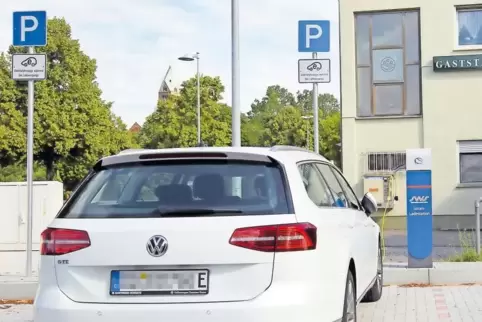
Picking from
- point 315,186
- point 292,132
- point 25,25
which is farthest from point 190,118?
point 315,186

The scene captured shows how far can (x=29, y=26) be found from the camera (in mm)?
10367

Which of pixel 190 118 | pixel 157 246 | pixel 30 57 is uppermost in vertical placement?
pixel 190 118

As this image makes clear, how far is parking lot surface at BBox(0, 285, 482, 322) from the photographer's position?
787cm

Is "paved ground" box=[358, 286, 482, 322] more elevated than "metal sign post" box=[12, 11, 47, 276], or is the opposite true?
"metal sign post" box=[12, 11, 47, 276]

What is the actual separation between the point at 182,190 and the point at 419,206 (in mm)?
→ 5596

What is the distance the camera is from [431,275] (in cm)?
995

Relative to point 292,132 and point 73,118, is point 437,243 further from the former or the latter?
point 292,132

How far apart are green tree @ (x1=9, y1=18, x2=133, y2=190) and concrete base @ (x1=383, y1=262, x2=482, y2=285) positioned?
42.1 m

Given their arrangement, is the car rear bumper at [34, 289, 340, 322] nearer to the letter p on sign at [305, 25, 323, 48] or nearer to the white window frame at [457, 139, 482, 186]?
the letter p on sign at [305, 25, 323, 48]

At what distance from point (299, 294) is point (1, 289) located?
5.85 metres

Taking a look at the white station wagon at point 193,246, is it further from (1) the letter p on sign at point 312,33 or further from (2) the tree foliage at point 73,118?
(2) the tree foliage at point 73,118

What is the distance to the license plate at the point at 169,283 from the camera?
4.71 meters

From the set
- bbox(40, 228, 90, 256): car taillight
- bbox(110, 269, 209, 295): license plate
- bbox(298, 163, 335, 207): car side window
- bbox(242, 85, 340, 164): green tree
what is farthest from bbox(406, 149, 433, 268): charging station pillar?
bbox(242, 85, 340, 164): green tree

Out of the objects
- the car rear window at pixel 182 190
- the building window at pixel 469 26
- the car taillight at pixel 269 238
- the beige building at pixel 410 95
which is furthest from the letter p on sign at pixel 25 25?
the building window at pixel 469 26
